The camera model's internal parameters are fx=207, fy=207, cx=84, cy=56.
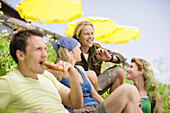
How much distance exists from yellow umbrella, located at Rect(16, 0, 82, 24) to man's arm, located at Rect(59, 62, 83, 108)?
4.03 m

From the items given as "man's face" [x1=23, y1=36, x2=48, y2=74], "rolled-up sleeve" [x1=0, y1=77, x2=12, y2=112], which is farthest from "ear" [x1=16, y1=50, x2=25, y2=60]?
"rolled-up sleeve" [x1=0, y1=77, x2=12, y2=112]

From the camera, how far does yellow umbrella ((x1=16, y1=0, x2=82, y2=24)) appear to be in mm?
5496

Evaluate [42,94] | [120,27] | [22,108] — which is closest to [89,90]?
[42,94]

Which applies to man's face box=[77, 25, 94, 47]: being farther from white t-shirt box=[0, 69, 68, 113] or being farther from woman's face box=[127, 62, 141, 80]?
white t-shirt box=[0, 69, 68, 113]

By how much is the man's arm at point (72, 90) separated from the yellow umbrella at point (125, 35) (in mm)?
7372

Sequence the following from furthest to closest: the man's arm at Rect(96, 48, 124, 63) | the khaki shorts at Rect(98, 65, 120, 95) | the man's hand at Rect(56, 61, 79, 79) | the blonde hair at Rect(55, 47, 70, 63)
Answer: the khaki shorts at Rect(98, 65, 120, 95)
the man's arm at Rect(96, 48, 124, 63)
the blonde hair at Rect(55, 47, 70, 63)
the man's hand at Rect(56, 61, 79, 79)

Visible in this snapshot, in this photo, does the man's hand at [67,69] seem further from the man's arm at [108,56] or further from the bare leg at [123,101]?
the man's arm at [108,56]

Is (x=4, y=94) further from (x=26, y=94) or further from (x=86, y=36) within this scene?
(x=86, y=36)

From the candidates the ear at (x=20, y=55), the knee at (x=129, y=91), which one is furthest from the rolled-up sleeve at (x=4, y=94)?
the knee at (x=129, y=91)

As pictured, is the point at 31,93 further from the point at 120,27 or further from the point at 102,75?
the point at 120,27

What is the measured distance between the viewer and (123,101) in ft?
4.93

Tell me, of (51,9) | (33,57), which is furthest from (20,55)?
(51,9)

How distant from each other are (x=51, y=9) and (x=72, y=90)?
442cm

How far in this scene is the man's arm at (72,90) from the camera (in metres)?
1.66
